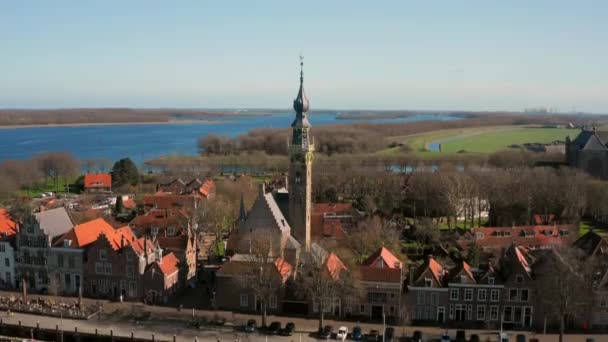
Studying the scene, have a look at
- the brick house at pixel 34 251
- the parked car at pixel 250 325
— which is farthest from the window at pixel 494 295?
the brick house at pixel 34 251

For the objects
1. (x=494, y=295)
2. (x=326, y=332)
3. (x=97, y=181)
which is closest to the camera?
(x=326, y=332)

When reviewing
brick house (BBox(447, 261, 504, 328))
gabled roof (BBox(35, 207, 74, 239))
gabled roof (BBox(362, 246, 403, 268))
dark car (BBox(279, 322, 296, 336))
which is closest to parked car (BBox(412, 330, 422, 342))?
brick house (BBox(447, 261, 504, 328))

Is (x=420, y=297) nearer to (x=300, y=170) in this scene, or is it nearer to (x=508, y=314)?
(x=508, y=314)

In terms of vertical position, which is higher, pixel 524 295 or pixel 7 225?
pixel 7 225

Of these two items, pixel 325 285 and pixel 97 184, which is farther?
pixel 97 184

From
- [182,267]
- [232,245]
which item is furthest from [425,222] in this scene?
[182,267]

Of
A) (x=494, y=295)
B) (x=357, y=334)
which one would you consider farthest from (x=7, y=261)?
(x=494, y=295)

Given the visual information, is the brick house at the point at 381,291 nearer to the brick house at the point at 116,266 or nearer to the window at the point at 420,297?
the window at the point at 420,297
